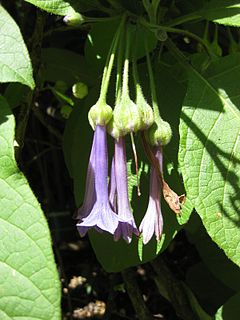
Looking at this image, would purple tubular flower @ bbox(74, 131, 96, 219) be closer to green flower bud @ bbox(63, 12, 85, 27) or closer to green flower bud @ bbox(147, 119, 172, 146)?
green flower bud @ bbox(147, 119, 172, 146)

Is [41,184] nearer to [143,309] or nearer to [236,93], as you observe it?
[143,309]

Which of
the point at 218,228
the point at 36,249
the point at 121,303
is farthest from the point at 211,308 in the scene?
→ the point at 36,249

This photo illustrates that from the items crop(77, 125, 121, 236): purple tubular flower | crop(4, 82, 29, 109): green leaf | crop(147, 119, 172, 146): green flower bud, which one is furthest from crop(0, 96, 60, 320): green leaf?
crop(4, 82, 29, 109): green leaf

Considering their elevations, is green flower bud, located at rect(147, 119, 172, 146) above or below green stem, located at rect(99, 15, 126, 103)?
below

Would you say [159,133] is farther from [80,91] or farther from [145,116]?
[80,91]

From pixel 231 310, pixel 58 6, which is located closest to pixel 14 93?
pixel 58 6

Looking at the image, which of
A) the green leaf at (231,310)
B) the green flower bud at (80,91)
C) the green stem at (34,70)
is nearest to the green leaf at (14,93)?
the green stem at (34,70)

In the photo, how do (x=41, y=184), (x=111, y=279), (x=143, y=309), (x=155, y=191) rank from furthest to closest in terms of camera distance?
(x=41, y=184)
(x=111, y=279)
(x=143, y=309)
(x=155, y=191)
